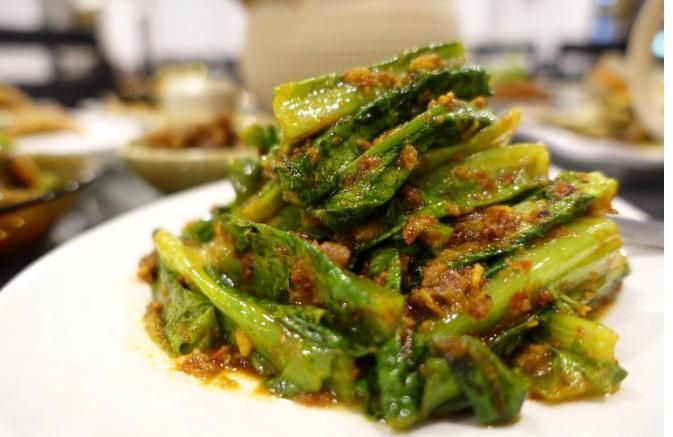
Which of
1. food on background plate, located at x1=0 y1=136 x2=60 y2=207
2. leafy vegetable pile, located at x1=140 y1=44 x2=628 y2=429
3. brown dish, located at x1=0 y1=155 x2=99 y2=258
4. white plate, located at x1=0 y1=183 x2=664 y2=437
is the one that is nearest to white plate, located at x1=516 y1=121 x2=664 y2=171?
white plate, located at x1=0 y1=183 x2=664 y2=437

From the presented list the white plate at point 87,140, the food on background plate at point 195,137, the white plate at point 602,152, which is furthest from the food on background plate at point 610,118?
the white plate at point 87,140

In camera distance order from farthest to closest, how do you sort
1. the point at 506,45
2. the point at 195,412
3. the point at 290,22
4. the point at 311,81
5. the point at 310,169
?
the point at 506,45
the point at 290,22
the point at 311,81
the point at 310,169
the point at 195,412

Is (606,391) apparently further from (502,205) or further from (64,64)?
(64,64)

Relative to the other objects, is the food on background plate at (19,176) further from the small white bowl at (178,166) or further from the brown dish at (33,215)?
the small white bowl at (178,166)

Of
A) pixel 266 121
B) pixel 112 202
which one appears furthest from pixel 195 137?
pixel 112 202

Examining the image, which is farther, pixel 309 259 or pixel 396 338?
pixel 309 259

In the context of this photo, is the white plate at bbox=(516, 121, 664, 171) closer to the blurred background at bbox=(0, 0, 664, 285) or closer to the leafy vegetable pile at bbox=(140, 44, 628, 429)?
the blurred background at bbox=(0, 0, 664, 285)


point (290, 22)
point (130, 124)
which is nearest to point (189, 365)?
point (290, 22)

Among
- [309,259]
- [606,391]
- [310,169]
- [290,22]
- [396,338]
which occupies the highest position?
[290,22]
